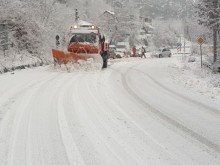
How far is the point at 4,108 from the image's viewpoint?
10109mm

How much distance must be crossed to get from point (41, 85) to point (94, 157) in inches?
358

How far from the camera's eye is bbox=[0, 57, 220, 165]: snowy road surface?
6.31 metres

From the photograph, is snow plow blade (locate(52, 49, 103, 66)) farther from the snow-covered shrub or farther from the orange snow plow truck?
the snow-covered shrub

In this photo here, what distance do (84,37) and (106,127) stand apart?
1747cm

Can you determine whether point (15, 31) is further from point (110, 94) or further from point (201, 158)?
point (201, 158)

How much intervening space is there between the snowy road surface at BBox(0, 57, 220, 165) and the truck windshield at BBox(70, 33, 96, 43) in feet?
37.8

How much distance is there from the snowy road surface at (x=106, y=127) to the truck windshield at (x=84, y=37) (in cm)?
1153

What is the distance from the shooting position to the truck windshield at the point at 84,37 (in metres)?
25.0

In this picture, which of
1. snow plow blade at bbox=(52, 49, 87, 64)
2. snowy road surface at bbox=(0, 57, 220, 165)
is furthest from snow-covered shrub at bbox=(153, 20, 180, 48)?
snowy road surface at bbox=(0, 57, 220, 165)

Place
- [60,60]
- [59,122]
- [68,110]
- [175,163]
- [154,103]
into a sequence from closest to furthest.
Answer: [175,163] < [59,122] < [68,110] < [154,103] < [60,60]

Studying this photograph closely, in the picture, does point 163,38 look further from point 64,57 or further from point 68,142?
point 68,142

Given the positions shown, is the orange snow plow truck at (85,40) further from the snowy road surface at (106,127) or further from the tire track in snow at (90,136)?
the tire track in snow at (90,136)

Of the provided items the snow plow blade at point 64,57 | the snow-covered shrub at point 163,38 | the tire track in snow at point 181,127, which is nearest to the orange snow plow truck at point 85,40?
the snow plow blade at point 64,57

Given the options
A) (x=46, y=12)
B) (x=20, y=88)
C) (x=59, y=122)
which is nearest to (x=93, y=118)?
(x=59, y=122)
